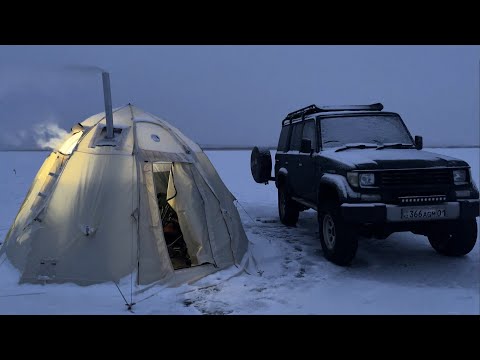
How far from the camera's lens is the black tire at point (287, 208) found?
30.1 ft

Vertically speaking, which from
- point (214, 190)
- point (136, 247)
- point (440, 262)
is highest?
point (214, 190)

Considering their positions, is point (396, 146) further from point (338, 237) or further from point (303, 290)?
point (303, 290)

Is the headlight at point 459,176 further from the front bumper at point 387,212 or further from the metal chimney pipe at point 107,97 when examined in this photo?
the metal chimney pipe at point 107,97

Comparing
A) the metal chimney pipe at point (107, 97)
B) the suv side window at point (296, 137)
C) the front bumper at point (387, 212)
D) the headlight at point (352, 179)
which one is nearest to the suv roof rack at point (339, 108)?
the suv side window at point (296, 137)

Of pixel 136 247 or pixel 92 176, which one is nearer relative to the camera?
pixel 136 247

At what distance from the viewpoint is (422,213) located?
17.8ft

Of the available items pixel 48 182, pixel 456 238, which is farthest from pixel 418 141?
pixel 48 182

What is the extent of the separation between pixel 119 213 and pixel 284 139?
5.21 metres

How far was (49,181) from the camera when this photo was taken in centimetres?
620

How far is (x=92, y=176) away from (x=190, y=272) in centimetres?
208

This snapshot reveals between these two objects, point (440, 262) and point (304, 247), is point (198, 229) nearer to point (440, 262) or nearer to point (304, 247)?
point (304, 247)

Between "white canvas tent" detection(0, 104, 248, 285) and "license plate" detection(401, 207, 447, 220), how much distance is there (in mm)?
2683

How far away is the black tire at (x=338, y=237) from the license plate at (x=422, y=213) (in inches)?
32.1

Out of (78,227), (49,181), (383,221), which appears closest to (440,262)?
(383,221)
